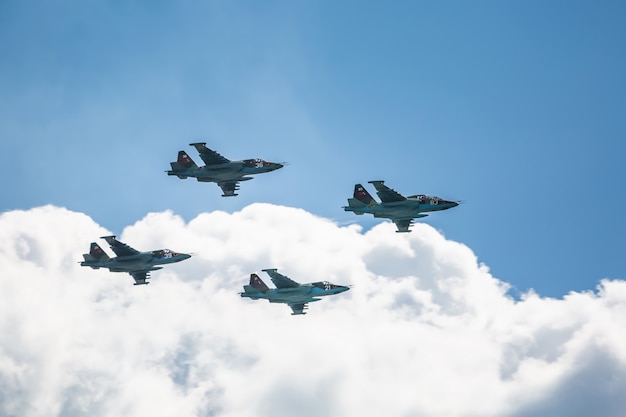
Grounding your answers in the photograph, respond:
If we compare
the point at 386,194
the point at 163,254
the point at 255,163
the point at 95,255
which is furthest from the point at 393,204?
the point at 95,255

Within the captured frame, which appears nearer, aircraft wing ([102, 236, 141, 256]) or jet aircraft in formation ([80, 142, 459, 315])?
jet aircraft in formation ([80, 142, 459, 315])

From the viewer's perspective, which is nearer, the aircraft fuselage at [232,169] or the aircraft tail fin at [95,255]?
the aircraft fuselage at [232,169]

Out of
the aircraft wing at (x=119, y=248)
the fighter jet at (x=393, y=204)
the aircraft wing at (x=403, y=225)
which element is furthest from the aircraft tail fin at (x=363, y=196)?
the aircraft wing at (x=119, y=248)

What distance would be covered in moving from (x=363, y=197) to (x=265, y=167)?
24063mm

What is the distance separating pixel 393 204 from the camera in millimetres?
172250

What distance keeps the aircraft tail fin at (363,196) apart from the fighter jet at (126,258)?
4630 cm

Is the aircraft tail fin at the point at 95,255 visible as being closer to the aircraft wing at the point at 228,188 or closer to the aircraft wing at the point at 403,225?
the aircraft wing at the point at 228,188

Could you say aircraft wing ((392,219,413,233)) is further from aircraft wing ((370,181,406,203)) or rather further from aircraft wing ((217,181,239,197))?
aircraft wing ((217,181,239,197))

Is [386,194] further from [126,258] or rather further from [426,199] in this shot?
[126,258]

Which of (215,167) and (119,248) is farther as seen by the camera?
(119,248)

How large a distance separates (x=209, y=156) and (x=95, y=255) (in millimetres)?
38212

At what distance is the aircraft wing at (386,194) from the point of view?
6688 inches

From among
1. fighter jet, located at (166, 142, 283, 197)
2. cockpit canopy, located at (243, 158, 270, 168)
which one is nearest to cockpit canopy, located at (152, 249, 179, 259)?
fighter jet, located at (166, 142, 283, 197)

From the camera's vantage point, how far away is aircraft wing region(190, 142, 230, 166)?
183125 mm
